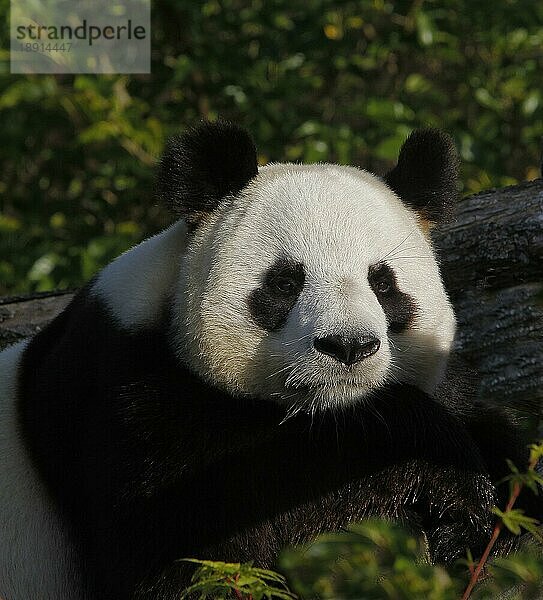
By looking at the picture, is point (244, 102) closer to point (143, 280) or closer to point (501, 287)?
point (501, 287)

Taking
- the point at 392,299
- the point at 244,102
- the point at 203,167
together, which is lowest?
the point at 392,299

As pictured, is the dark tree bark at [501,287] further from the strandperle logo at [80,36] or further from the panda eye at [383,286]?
the strandperle logo at [80,36]

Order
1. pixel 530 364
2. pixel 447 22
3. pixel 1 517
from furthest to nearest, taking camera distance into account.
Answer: pixel 447 22 < pixel 530 364 < pixel 1 517

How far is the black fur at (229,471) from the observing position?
313 cm

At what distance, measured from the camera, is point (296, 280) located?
3.20 metres

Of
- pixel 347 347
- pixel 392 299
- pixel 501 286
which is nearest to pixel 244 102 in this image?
pixel 501 286

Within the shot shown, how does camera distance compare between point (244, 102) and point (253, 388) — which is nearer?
point (253, 388)

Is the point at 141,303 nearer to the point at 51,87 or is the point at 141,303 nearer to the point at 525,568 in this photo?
the point at 525,568

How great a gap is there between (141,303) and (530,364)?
2.09m

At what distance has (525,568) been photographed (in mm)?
1840

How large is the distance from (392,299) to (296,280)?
1.21 ft

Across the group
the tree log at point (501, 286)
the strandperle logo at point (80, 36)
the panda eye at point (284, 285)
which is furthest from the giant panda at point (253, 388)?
the strandperle logo at point (80, 36)

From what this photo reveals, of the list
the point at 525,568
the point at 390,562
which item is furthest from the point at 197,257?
the point at 525,568

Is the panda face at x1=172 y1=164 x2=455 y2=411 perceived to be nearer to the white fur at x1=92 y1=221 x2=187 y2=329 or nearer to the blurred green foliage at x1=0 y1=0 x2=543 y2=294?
the white fur at x1=92 y1=221 x2=187 y2=329
